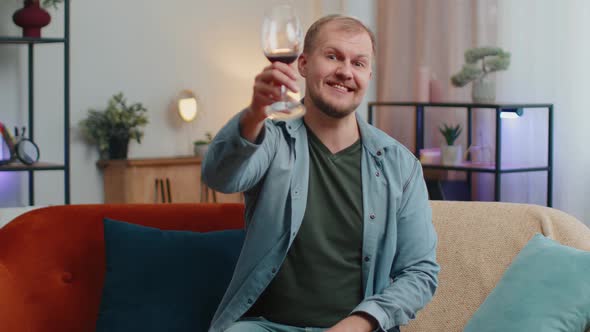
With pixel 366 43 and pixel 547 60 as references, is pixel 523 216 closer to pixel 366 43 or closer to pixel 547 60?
pixel 366 43

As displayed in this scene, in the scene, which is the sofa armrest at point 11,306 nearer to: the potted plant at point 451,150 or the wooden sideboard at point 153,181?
the wooden sideboard at point 153,181

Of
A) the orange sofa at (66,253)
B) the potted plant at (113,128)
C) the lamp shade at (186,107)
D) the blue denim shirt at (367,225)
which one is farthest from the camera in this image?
the lamp shade at (186,107)

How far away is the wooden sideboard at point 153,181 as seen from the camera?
16.7 feet

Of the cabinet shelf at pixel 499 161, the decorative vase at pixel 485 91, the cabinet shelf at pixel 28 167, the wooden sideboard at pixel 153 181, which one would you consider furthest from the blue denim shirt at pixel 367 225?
the wooden sideboard at pixel 153 181

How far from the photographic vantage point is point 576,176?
458 cm

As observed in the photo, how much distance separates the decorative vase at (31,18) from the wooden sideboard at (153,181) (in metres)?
0.91

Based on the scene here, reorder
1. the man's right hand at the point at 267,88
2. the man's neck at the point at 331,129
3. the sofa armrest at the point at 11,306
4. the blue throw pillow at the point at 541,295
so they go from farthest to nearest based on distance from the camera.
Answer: the sofa armrest at the point at 11,306 → the man's neck at the point at 331,129 → the blue throw pillow at the point at 541,295 → the man's right hand at the point at 267,88

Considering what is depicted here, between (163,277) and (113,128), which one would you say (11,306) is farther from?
(113,128)

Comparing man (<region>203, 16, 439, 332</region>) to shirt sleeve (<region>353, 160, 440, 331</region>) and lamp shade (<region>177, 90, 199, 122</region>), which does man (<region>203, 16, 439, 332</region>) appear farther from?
lamp shade (<region>177, 90, 199, 122</region>)

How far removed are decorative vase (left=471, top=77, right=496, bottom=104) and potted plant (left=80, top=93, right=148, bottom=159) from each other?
6.24 feet

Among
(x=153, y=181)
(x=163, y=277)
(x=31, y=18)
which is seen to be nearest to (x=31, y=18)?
(x=31, y=18)

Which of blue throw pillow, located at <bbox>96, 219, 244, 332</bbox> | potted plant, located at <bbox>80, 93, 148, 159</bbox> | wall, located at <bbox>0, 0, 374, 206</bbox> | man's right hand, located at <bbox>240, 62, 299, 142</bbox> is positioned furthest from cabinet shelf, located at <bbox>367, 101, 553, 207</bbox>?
man's right hand, located at <bbox>240, 62, 299, 142</bbox>

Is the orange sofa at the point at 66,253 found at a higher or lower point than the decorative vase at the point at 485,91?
lower

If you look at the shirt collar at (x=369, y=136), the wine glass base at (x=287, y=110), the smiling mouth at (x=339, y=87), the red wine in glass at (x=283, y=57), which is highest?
the red wine in glass at (x=283, y=57)
